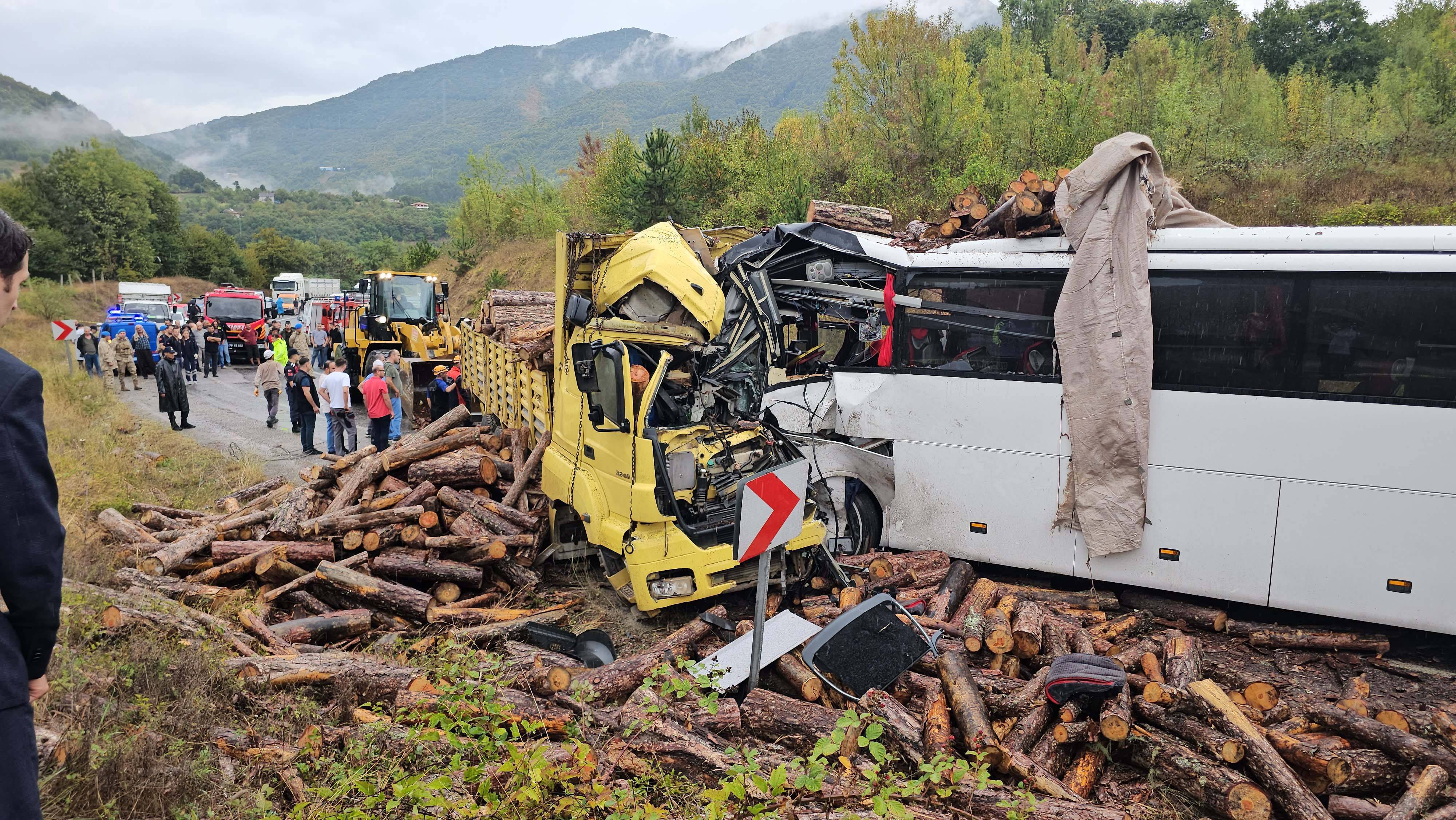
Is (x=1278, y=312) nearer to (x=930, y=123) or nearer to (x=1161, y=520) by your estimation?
(x=1161, y=520)

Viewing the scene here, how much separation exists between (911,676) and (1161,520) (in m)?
2.78

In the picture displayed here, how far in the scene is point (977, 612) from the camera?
227 inches

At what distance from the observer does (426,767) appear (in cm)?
384

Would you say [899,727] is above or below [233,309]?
below

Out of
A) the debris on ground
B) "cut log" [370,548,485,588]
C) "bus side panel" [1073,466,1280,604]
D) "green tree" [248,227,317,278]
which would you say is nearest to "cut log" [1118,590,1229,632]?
the debris on ground

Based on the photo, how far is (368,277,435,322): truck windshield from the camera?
63.7 ft

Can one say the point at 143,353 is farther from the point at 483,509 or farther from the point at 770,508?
the point at 770,508

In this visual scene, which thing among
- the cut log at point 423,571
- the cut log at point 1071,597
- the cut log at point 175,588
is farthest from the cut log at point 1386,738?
the cut log at point 175,588

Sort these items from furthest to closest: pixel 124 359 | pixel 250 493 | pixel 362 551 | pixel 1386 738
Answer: pixel 124 359
pixel 250 493
pixel 362 551
pixel 1386 738

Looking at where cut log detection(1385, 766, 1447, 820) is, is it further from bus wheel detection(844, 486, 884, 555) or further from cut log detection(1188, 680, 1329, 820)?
bus wheel detection(844, 486, 884, 555)

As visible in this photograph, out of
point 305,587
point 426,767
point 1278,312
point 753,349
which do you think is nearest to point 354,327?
point 305,587

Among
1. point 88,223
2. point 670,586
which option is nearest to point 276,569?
point 670,586

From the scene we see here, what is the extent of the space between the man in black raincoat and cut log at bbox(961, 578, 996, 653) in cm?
1585

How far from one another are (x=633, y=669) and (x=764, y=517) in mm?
1475
